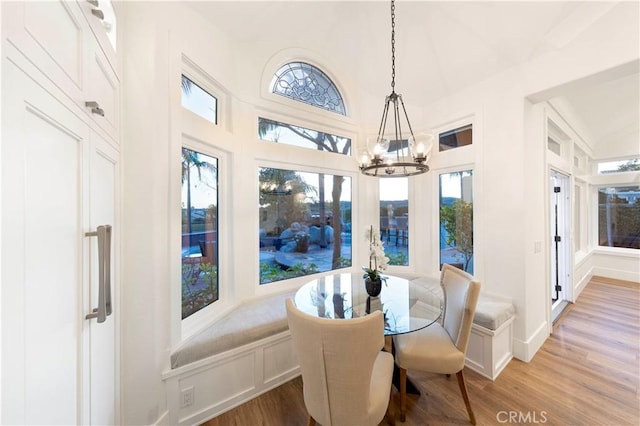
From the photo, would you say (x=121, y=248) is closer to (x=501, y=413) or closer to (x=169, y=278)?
(x=169, y=278)

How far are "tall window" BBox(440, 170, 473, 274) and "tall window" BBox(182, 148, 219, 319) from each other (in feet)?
9.65

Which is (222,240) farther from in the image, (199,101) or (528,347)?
(528,347)

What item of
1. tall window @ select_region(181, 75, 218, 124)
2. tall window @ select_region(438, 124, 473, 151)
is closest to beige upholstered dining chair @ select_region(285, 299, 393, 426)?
tall window @ select_region(181, 75, 218, 124)

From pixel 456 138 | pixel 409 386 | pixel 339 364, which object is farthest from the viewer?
pixel 456 138

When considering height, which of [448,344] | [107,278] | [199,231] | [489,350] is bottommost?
[489,350]

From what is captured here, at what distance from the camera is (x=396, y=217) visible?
354cm

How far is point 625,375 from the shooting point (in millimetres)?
2168

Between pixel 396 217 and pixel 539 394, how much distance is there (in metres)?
2.27

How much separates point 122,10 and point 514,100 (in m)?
3.47

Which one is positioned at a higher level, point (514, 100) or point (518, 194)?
point (514, 100)

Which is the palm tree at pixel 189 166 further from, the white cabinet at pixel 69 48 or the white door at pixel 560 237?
the white door at pixel 560 237

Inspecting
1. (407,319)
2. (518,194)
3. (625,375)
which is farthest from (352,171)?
(625,375)

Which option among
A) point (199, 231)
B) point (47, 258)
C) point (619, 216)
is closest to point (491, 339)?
point (199, 231)

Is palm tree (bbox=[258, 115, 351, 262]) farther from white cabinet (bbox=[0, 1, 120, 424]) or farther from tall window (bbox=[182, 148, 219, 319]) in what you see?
white cabinet (bbox=[0, 1, 120, 424])
